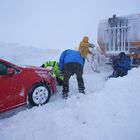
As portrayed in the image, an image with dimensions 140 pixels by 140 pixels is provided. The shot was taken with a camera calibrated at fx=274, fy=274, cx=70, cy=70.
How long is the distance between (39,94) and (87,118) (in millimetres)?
2043

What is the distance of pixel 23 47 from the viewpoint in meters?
17.4

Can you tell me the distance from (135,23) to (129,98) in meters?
5.90

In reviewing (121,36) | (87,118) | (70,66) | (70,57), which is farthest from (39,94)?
(121,36)

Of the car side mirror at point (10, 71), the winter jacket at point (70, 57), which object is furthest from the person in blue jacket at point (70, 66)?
the car side mirror at point (10, 71)

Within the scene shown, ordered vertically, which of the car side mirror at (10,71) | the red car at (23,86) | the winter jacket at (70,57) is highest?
the winter jacket at (70,57)

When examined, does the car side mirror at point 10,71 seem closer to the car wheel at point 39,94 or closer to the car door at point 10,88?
the car door at point 10,88

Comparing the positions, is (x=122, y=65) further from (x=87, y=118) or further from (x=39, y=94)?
(x=87, y=118)

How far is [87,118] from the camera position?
18.6 feet

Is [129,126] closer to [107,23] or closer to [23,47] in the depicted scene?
[107,23]

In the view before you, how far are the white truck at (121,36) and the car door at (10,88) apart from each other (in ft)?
19.1

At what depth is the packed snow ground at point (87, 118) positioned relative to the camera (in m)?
5.16

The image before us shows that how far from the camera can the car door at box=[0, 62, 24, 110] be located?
21.7ft

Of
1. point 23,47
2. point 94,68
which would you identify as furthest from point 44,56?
point 94,68

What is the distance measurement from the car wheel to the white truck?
16.7 feet
